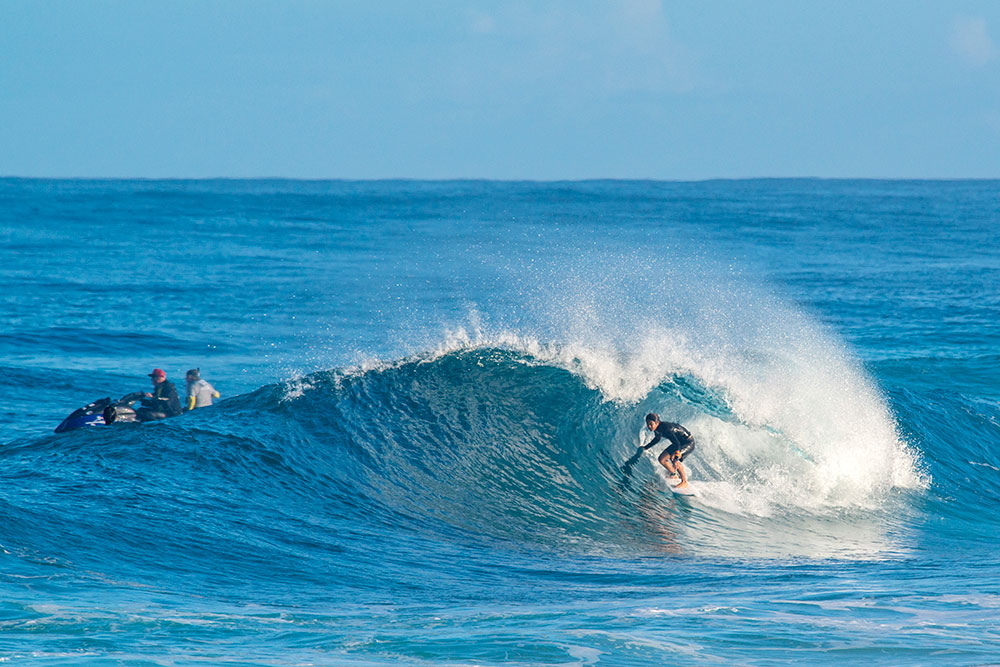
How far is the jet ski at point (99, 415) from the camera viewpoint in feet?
49.6

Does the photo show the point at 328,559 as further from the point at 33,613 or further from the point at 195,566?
the point at 33,613

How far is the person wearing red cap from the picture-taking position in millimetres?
15891

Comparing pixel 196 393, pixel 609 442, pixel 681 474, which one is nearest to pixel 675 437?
pixel 681 474

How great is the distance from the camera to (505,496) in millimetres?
13375

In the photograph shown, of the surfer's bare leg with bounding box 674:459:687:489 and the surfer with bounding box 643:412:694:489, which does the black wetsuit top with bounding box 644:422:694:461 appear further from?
the surfer's bare leg with bounding box 674:459:687:489

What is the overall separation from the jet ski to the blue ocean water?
0.36 metres

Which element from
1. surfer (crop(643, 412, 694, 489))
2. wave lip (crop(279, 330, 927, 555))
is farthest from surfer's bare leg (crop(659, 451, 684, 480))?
wave lip (crop(279, 330, 927, 555))

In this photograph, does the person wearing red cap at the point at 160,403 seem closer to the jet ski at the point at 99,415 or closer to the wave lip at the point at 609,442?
the jet ski at the point at 99,415

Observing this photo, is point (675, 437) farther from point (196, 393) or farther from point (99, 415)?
point (99, 415)

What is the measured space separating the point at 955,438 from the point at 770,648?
11.0m

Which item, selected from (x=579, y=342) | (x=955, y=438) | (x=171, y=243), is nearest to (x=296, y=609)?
(x=579, y=342)

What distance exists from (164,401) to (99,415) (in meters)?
0.99

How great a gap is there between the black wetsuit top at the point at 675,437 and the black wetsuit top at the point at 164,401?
290 inches

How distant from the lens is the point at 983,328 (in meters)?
30.0
